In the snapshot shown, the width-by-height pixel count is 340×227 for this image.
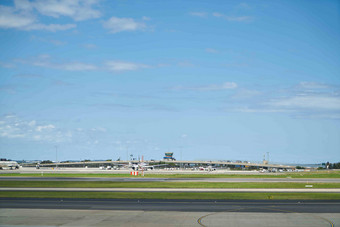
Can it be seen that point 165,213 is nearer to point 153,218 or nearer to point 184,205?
point 153,218

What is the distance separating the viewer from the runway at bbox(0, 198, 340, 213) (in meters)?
34.3

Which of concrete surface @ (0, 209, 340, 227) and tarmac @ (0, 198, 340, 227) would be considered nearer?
concrete surface @ (0, 209, 340, 227)

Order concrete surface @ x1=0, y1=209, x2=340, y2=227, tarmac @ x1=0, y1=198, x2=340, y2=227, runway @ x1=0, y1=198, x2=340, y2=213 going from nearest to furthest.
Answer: concrete surface @ x1=0, y1=209, x2=340, y2=227
tarmac @ x1=0, y1=198, x2=340, y2=227
runway @ x1=0, y1=198, x2=340, y2=213

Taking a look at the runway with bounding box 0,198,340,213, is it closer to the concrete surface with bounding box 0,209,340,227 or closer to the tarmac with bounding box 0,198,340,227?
the tarmac with bounding box 0,198,340,227

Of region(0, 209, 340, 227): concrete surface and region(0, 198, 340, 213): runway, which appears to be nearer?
region(0, 209, 340, 227): concrete surface

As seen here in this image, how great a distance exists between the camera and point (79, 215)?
102 feet

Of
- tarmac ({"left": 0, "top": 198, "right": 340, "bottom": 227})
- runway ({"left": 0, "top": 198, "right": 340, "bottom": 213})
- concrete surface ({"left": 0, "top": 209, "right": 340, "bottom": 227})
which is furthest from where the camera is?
runway ({"left": 0, "top": 198, "right": 340, "bottom": 213})

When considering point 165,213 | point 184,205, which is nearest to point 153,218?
point 165,213

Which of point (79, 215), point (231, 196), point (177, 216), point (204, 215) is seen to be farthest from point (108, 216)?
point (231, 196)

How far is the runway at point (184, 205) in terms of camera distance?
3435cm

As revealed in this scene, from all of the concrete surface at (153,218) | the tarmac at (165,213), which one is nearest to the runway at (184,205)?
the tarmac at (165,213)

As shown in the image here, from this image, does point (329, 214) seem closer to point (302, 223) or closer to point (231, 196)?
point (302, 223)

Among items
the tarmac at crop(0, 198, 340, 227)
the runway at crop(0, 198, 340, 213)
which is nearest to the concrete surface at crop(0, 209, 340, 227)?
the tarmac at crop(0, 198, 340, 227)

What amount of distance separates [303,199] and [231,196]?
872 centimetres
